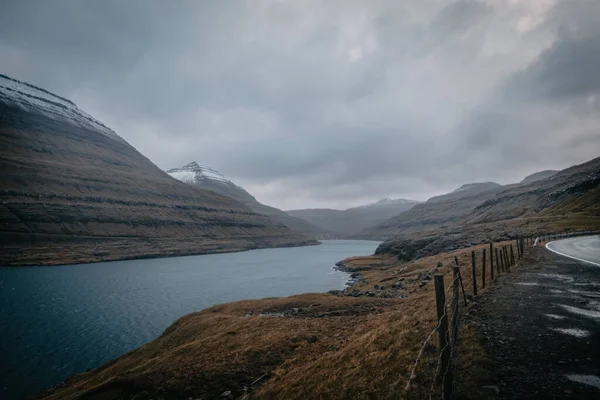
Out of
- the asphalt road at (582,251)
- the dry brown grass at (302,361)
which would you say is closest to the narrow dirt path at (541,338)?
the dry brown grass at (302,361)

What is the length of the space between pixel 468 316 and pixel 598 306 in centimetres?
609

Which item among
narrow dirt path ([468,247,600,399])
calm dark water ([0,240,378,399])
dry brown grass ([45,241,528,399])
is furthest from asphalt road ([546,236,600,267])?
calm dark water ([0,240,378,399])

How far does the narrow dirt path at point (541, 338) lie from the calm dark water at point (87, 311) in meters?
40.9

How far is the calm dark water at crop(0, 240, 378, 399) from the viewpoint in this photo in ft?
119

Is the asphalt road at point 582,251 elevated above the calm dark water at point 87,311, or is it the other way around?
the asphalt road at point 582,251

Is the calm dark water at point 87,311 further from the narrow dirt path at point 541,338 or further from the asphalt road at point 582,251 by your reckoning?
the asphalt road at point 582,251

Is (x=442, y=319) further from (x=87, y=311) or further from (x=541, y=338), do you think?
(x=87, y=311)

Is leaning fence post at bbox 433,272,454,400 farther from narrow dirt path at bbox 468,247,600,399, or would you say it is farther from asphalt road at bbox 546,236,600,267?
asphalt road at bbox 546,236,600,267

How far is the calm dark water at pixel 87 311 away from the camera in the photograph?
119 ft

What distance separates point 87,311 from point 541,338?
242 feet

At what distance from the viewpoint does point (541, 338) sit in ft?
38.1

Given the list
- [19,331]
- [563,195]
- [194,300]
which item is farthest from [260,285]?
[563,195]

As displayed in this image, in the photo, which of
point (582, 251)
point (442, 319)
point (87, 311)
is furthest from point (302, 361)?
point (87, 311)

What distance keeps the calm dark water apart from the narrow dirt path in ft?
134
